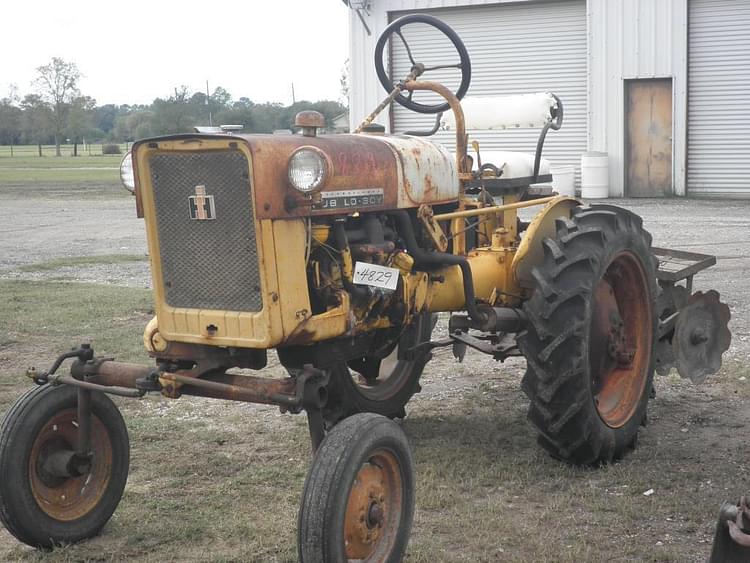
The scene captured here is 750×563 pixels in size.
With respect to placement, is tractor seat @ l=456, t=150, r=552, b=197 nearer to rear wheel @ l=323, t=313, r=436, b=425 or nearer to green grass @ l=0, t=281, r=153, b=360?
rear wheel @ l=323, t=313, r=436, b=425

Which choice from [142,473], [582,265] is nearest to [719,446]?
[582,265]

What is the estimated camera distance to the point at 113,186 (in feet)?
102

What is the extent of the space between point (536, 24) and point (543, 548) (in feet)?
62.4

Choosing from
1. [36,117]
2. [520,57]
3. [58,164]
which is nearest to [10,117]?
[36,117]

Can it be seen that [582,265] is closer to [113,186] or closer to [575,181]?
[575,181]

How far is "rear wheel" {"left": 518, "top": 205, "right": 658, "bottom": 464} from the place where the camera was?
16.3 ft

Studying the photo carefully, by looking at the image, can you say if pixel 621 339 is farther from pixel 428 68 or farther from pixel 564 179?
pixel 564 179

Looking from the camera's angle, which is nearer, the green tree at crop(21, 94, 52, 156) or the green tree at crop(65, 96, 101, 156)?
the green tree at crop(21, 94, 52, 156)

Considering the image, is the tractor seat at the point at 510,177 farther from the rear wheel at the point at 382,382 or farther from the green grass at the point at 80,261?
the green grass at the point at 80,261

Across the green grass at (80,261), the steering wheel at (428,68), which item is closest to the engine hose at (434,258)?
the steering wheel at (428,68)

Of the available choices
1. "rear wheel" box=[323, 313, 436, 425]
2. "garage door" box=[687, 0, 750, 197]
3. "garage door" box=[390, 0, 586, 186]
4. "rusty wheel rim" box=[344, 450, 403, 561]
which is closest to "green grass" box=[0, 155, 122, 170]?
"garage door" box=[390, 0, 586, 186]

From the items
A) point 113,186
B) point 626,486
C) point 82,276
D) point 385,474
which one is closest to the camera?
point 385,474

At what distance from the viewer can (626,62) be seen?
20734 mm

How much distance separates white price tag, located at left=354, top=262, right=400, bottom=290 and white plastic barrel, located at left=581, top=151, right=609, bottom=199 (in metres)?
17.2
